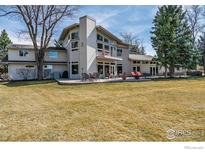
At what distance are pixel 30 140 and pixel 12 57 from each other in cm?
1867

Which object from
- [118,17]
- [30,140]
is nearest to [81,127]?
[30,140]

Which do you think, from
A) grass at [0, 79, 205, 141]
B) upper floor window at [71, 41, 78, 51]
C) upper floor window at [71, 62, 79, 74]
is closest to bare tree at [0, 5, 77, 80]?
upper floor window at [71, 41, 78, 51]

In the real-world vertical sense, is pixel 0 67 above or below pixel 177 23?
below

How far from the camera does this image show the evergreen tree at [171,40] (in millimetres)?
18969

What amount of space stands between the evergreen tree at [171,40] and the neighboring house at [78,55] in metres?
4.80

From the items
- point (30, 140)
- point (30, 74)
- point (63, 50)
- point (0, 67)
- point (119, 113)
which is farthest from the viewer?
point (0, 67)

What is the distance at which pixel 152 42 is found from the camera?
19688 mm

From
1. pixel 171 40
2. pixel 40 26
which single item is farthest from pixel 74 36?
pixel 171 40

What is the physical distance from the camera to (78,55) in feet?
62.0

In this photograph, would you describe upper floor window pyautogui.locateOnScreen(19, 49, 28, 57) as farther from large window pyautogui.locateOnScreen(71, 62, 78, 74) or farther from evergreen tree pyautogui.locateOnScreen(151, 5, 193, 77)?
evergreen tree pyautogui.locateOnScreen(151, 5, 193, 77)

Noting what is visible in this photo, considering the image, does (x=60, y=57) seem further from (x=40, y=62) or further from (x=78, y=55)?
(x=78, y=55)

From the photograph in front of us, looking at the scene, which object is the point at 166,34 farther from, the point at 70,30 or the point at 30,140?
the point at 30,140

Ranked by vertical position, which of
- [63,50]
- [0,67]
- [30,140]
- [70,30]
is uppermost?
[70,30]

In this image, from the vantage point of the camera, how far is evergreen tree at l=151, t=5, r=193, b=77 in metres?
19.0
